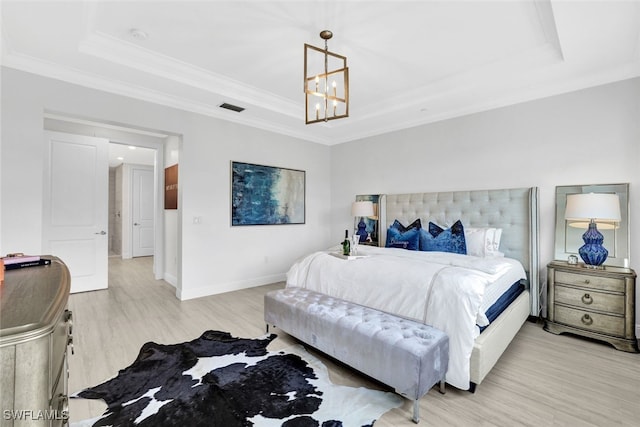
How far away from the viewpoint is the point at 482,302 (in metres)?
2.18

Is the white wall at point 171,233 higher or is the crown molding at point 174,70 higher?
the crown molding at point 174,70

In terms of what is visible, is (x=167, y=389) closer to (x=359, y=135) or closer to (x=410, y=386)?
(x=410, y=386)

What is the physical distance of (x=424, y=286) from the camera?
2311mm

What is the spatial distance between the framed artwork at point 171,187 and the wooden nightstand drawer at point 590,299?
5270 mm

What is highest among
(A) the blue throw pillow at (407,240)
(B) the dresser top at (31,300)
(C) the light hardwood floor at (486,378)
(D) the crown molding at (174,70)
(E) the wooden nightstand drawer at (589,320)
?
(D) the crown molding at (174,70)

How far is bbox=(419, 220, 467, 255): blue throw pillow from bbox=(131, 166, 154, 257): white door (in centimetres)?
747

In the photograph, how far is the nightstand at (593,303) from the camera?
2.72 meters

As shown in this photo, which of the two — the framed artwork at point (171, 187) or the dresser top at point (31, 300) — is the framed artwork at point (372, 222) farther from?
the dresser top at point (31, 300)

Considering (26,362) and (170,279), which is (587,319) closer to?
(26,362)

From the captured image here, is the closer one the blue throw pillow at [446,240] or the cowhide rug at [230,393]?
the cowhide rug at [230,393]

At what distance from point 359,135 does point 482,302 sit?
3.98 m

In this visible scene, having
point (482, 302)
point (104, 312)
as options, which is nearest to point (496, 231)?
point (482, 302)

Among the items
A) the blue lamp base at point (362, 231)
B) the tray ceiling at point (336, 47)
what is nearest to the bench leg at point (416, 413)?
the tray ceiling at point (336, 47)

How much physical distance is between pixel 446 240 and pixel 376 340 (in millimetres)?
2270
